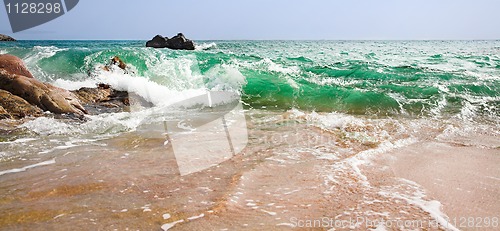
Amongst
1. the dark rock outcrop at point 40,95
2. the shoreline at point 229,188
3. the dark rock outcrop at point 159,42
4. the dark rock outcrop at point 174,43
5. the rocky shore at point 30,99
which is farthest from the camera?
the dark rock outcrop at point 159,42

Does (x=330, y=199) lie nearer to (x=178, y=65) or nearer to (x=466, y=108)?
(x=466, y=108)

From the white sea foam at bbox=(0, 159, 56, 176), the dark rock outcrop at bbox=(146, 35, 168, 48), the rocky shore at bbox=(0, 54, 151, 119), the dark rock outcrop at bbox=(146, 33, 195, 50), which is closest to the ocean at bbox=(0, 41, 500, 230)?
the white sea foam at bbox=(0, 159, 56, 176)

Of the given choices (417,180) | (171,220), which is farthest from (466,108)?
(171,220)

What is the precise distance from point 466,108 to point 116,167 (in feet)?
24.4

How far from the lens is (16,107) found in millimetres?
5719

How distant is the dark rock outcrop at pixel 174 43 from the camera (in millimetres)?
31875

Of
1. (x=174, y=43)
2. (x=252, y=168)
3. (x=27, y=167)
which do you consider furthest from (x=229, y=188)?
(x=174, y=43)

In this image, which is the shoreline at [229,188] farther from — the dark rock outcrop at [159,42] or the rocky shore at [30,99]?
the dark rock outcrop at [159,42]

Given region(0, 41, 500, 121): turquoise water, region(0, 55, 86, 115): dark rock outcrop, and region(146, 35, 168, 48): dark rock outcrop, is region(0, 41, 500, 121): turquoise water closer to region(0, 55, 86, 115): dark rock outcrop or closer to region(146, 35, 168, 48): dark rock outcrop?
region(0, 55, 86, 115): dark rock outcrop

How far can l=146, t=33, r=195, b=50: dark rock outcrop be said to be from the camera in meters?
31.9

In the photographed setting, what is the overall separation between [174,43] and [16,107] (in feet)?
89.8

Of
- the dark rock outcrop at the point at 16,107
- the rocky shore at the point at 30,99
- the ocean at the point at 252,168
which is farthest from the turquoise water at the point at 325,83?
the dark rock outcrop at the point at 16,107

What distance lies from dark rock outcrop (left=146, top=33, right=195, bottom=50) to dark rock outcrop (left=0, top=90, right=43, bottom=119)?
26.6 m

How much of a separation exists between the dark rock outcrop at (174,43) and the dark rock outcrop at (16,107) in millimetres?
26592
